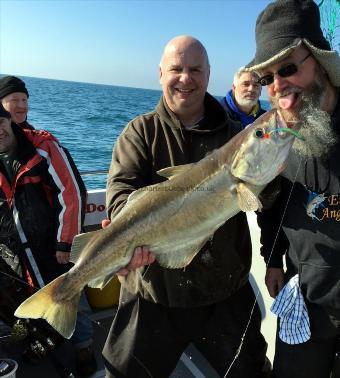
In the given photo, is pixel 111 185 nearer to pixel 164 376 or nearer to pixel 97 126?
pixel 164 376

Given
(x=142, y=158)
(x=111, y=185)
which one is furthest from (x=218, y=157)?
(x=111, y=185)

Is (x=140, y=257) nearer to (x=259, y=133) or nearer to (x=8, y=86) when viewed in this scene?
(x=259, y=133)

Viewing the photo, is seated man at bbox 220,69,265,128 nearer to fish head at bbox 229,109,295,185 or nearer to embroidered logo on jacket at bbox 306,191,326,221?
embroidered logo on jacket at bbox 306,191,326,221

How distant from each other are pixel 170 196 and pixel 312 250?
108cm

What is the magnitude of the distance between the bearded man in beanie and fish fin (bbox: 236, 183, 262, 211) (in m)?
0.51

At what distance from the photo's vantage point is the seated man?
6602mm

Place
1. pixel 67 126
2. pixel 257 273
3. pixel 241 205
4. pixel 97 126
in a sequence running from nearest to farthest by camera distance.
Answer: pixel 241 205 < pixel 257 273 < pixel 67 126 < pixel 97 126

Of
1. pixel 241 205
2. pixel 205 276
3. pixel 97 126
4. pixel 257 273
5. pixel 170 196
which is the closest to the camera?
pixel 241 205

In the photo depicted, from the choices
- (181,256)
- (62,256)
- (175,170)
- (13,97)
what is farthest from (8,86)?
(181,256)

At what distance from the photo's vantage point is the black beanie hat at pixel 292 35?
2.77 m

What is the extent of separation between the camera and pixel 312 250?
2.97 meters

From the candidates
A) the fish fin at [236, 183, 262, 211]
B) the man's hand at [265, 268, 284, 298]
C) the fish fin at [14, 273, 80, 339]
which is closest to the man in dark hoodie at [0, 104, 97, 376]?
the fish fin at [14, 273, 80, 339]

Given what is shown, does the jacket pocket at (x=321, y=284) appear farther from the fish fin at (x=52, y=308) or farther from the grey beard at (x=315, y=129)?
the fish fin at (x=52, y=308)

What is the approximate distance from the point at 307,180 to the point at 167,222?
1.04 meters
